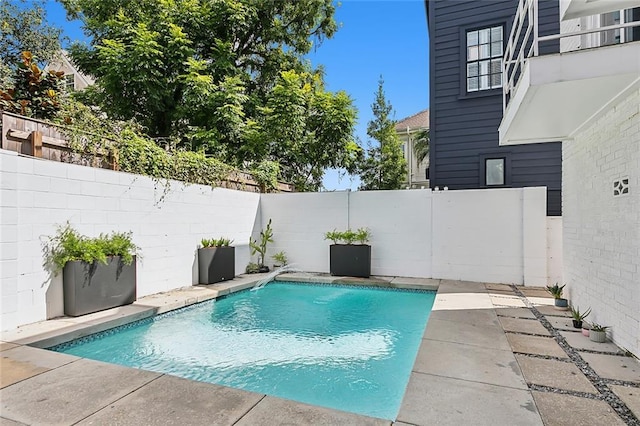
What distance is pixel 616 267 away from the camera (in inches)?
133

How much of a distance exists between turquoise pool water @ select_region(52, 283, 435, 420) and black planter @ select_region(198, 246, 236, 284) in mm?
734

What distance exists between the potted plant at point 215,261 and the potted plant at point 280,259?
1420 mm

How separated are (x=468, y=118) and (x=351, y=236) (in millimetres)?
4171

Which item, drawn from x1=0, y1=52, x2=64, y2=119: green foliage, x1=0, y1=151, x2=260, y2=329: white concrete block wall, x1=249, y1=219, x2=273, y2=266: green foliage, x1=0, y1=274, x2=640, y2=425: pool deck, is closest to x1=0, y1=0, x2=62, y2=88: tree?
x1=0, y1=52, x2=64, y2=119: green foliage

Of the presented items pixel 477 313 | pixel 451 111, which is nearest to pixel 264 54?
pixel 451 111

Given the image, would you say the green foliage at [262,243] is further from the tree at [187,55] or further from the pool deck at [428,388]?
the pool deck at [428,388]

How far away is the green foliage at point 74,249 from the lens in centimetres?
421

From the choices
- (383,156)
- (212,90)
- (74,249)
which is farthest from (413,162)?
(74,249)

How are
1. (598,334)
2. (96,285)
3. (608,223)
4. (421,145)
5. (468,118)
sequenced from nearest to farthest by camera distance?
1. (598,334)
2. (608,223)
3. (96,285)
4. (468,118)
5. (421,145)

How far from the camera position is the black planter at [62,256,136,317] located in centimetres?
426

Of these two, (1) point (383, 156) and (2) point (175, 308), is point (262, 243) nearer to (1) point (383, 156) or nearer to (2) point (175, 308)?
(2) point (175, 308)

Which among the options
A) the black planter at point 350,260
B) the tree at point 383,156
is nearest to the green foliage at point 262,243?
the black planter at point 350,260

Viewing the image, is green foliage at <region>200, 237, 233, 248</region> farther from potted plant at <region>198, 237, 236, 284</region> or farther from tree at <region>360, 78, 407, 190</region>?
tree at <region>360, 78, 407, 190</region>

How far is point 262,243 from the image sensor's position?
27.5ft
